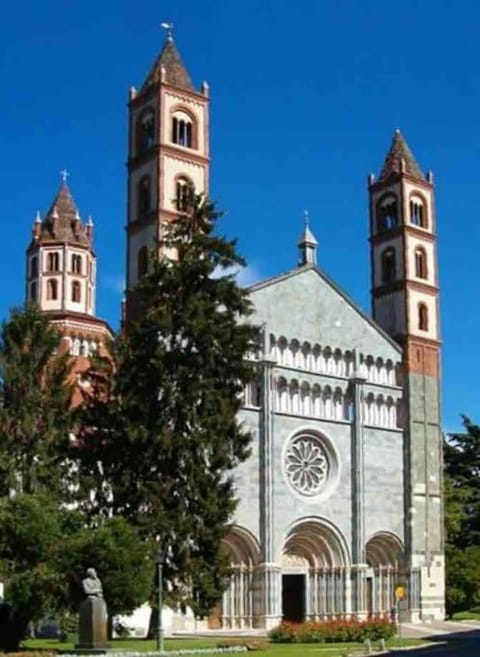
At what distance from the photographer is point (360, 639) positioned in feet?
132

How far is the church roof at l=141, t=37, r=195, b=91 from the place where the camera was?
55344mm

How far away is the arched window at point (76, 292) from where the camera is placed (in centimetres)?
6600

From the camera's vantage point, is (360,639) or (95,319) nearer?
(360,639)

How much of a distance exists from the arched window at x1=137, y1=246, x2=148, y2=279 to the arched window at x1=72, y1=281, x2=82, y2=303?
1358 cm

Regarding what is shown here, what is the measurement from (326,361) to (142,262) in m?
10.4

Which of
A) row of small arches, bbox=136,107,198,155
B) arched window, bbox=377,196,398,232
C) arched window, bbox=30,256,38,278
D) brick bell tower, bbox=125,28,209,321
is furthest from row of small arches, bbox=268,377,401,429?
arched window, bbox=30,256,38,278

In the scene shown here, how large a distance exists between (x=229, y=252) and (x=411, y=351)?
19.3 m

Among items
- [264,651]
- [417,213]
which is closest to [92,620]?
[264,651]

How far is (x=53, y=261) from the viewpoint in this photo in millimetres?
66125

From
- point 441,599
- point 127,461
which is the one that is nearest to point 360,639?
point 127,461

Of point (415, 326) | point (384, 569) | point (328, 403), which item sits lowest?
point (384, 569)

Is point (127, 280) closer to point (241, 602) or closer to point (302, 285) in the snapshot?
point (302, 285)

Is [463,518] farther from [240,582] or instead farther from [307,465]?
[240,582]

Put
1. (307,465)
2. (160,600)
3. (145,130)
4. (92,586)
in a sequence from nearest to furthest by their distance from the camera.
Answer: (92,586)
(160,600)
(307,465)
(145,130)
